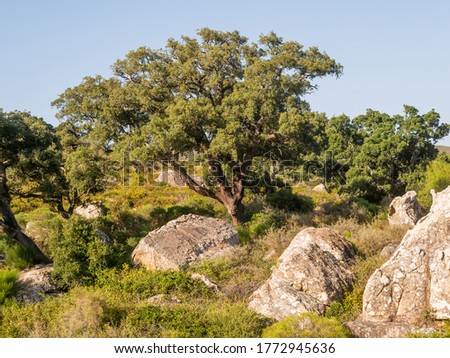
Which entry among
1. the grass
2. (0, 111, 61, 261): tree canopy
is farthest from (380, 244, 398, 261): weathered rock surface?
→ (0, 111, 61, 261): tree canopy

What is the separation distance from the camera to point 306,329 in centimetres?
1216

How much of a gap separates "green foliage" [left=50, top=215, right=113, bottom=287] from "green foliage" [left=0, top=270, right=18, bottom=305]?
142 centimetres

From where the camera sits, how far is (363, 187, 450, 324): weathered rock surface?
1341 centimetres

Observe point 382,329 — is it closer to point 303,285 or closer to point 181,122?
point 303,285

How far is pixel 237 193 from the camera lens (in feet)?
90.3

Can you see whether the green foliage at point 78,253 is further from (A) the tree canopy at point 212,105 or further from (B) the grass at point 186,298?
(A) the tree canopy at point 212,105

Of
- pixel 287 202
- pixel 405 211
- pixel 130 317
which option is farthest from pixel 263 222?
pixel 130 317

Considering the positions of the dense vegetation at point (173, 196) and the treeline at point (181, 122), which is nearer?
the dense vegetation at point (173, 196)

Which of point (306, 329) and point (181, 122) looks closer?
point (306, 329)

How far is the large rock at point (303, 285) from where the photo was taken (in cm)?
1472

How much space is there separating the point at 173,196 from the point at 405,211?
19.1m

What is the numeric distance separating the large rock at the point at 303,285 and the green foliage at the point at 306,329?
73.0 inches

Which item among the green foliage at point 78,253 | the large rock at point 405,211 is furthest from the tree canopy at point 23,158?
the large rock at point 405,211
